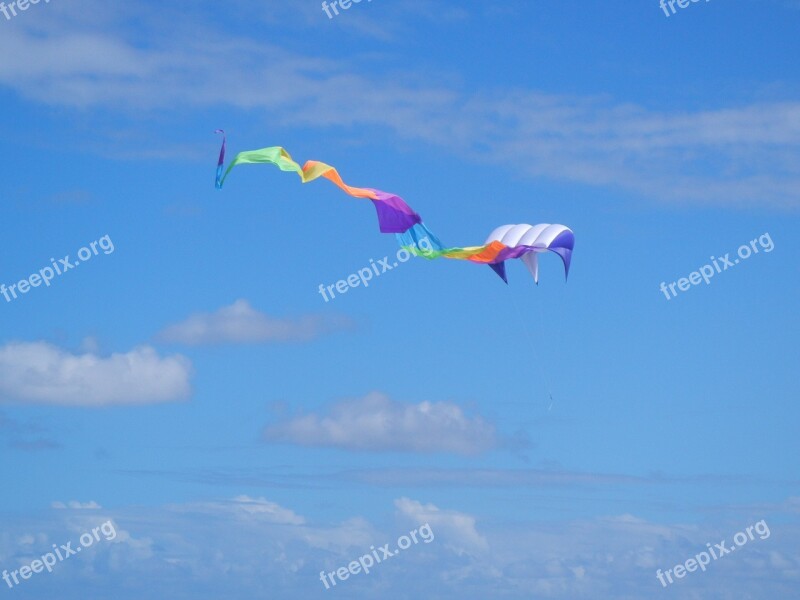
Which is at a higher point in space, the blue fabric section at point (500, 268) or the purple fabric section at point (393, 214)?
the purple fabric section at point (393, 214)

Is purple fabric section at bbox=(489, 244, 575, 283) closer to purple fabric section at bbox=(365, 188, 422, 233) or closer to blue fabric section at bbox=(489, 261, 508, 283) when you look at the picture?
blue fabric section at bbox=(489, 261, 508, 283)

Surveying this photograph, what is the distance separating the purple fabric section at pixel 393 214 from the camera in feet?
223

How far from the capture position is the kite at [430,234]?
6638 cm

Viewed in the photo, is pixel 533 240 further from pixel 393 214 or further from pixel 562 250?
pixel 393 214

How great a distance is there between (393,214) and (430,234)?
2334mm

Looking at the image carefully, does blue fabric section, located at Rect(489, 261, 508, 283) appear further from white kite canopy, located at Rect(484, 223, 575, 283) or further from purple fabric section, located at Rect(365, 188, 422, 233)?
purple fabric section, located at Rect(365, 188, 422, 233)

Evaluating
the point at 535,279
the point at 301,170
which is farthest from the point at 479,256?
the point at 301,170

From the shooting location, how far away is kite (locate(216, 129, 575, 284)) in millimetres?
66375

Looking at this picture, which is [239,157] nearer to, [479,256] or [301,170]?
[301,170]

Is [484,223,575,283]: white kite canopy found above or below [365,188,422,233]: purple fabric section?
below

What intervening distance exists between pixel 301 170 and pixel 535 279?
36.1 feet

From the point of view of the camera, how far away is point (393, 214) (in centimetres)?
6831

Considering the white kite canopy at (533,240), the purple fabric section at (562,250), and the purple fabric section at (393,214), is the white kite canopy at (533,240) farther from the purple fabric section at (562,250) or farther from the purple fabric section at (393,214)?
the purple fabric section at (393,214)

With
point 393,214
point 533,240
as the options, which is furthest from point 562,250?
point 393,214
